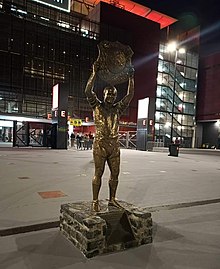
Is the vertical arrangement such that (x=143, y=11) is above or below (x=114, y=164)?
above

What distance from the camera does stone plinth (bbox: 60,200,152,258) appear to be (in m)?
2.48

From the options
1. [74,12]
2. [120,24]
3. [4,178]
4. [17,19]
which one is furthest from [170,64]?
[4,178]

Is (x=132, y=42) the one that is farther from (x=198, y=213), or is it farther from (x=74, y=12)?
(x=198, y=213)

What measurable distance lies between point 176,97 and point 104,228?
37.5 m

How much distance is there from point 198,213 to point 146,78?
32152 mm

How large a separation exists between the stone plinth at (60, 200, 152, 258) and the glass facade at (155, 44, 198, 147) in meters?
33.7

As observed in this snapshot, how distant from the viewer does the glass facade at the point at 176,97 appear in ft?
120

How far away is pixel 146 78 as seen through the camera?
34406 mm

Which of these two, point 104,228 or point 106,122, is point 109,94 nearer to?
point 106,122

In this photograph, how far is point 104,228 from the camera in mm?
2551

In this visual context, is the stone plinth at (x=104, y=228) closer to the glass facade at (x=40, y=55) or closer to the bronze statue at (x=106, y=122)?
the bronze statue at (x=106, y=122)

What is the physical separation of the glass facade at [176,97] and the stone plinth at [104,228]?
33703mm

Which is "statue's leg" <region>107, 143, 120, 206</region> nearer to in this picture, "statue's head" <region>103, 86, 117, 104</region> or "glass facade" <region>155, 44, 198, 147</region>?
"statue's head" <region>103, 86, 117, 104</region>

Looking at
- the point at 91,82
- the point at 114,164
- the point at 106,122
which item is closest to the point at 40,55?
the point at 91,82
